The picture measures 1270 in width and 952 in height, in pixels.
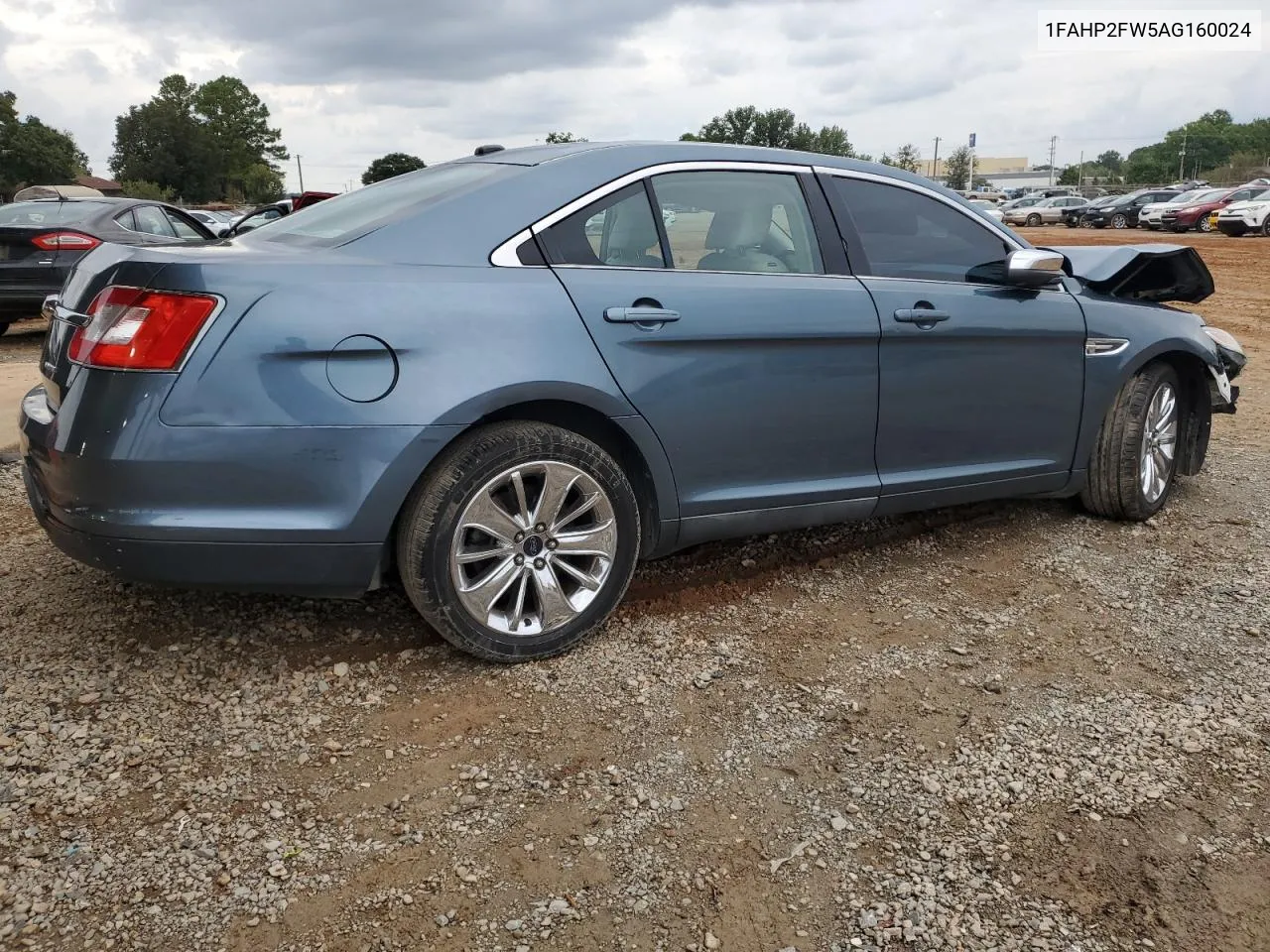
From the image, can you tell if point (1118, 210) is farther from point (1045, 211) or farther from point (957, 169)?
point (957, 169)

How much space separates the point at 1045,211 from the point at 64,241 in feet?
147

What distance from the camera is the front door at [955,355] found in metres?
3.73

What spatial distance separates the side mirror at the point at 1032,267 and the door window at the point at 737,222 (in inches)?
32.7

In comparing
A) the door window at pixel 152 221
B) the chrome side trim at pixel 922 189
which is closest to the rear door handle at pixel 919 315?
the chrome side trim at pixel 922 189

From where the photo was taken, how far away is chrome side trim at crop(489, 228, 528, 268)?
2996 mm

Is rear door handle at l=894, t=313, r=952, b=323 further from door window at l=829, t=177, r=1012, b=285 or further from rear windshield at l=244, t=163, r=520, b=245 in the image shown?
rear windshield at l=244, t=163, r=520, b=245

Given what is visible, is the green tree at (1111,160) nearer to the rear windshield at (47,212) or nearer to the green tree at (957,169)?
the green tree at (957,169)

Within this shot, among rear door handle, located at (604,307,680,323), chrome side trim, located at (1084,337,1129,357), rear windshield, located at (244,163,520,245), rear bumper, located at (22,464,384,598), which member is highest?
rear windshield, located at (244,163,520,245)

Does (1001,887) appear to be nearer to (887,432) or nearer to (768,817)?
(768,817)

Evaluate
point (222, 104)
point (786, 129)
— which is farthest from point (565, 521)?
point (222, 104)

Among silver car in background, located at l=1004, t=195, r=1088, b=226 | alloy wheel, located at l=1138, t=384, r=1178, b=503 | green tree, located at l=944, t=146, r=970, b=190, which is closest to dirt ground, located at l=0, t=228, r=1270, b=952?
alloy wheel, located at l=1138, t=384, r=1178, b=503

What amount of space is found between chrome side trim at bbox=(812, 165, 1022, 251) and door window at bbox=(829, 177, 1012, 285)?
0.02 metres

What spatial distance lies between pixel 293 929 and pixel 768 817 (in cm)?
109

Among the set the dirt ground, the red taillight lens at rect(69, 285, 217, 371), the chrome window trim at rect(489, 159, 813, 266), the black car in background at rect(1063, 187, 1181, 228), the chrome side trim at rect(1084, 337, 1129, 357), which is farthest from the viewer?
the black car in background at rect(1063, 187, 1181, 228)
